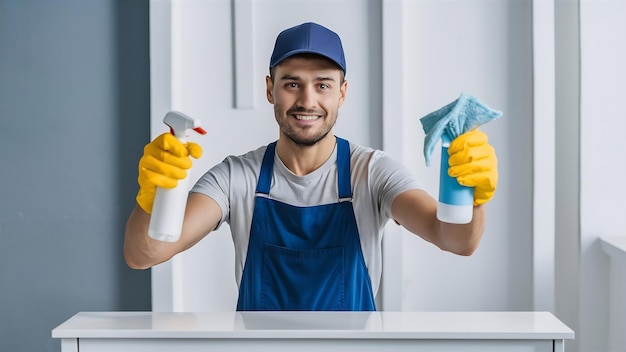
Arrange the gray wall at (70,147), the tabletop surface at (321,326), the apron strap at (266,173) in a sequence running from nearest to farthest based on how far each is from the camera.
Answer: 1. the tabletop surface at (321,326)
2. the apron strap at (266,173)
3. the gray wall at (70,147)

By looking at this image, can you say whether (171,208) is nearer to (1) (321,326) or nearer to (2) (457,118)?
(1) (321,326)

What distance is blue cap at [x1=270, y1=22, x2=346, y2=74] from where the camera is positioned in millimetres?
1594

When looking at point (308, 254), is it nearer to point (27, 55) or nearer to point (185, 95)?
point (185, 95)

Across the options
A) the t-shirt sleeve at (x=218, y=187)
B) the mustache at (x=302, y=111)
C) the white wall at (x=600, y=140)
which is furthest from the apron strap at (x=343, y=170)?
the white wall at (x=600, y=140)

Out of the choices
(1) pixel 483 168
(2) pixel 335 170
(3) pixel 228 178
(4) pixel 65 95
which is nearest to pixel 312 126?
(2) pixel 335 170

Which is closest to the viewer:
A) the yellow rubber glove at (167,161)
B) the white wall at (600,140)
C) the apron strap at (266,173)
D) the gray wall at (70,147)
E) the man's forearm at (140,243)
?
the yellow rubber glove at (167,161)

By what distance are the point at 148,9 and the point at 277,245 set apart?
1.12 m

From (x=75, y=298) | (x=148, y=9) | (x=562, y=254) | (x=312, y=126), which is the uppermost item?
(x=148, y=9)

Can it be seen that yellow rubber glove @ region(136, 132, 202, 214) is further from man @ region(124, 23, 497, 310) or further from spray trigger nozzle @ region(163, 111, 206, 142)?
man @ region(124, 23, 497, 310)

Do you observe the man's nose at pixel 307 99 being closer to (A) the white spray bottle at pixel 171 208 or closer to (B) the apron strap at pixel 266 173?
(B) the apron strap at pixel 266 173

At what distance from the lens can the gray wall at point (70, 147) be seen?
2.43m

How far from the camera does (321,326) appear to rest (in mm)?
1119

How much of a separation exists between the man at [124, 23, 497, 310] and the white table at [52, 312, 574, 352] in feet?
1.38

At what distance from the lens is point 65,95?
2438 millimetres
